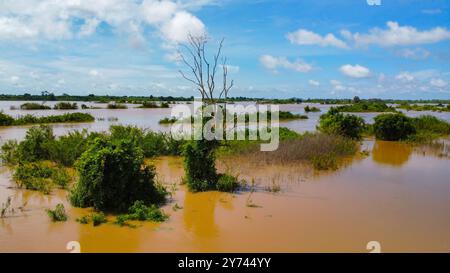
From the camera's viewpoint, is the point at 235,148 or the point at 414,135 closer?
the point at 235,148

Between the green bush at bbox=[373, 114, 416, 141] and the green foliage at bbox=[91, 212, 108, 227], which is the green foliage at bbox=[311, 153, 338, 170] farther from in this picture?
the green bush at bbox=[373, 114, 416, 141]

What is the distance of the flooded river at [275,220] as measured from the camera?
18.3 feet

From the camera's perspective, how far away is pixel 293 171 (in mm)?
10711

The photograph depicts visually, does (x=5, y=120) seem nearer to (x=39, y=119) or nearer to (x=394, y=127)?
(x=39, y=119)

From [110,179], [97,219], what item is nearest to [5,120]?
[110,179]

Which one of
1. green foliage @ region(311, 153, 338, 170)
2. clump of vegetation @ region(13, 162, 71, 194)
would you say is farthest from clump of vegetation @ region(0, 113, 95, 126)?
green foliage @ region(311, 153, 338, 170)

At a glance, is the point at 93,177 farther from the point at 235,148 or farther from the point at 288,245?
the point at 235,148

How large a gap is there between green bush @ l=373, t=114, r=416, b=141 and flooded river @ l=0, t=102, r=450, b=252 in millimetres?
7996

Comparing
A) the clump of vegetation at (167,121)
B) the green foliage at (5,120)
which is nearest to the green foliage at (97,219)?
the green foliage at (5,120)

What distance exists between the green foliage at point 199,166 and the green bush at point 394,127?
12.2m

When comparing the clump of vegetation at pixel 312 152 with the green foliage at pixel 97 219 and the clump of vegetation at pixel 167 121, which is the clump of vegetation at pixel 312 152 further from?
the clump of vegetation at pixel 167 121
